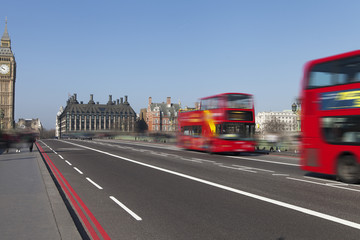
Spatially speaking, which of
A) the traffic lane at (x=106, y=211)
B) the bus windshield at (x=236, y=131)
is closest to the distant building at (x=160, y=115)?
the bus windshield at (x=236, y=131)

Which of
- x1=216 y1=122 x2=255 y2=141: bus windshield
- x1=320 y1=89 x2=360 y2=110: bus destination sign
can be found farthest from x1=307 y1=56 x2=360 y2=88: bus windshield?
x1=216 y1=122 x2=255 y2=141: bus windshield

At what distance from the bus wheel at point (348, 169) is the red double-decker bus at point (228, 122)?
36.7 feet

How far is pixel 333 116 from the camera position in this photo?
457 inches

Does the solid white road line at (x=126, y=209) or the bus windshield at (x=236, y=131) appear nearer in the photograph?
the solid white road line at (x=126, y=209)

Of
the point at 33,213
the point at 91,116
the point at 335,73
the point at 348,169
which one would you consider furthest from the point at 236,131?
the point at 91,116

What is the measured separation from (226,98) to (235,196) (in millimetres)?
13936

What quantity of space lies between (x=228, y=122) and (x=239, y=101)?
155 cm

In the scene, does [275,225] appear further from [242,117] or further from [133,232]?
[242,117]

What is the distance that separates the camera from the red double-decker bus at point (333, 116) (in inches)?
434

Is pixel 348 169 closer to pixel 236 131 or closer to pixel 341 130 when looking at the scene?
pixel 341 130

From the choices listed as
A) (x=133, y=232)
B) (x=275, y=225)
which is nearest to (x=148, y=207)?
(x=133, y=232)

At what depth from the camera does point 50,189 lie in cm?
953

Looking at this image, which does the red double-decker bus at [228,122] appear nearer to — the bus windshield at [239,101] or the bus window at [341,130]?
the bus windshield at [239,101]

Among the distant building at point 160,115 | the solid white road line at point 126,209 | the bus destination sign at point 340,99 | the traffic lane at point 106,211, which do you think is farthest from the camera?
the distant building at point 160,115
